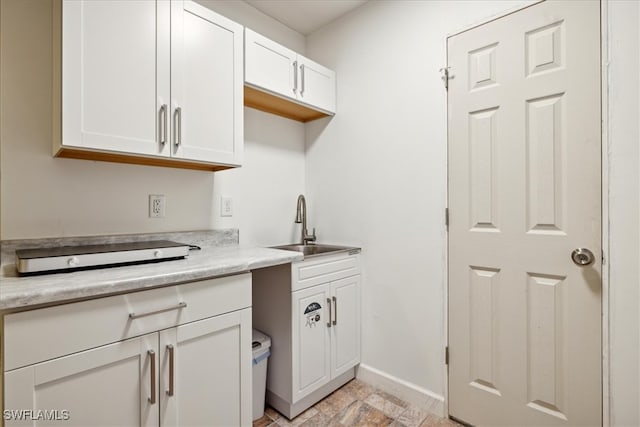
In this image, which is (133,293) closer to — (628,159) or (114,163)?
(114,163)

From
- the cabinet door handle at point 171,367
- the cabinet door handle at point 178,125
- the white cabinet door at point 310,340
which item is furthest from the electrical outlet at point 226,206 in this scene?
the cabinet door handle at point 171,367

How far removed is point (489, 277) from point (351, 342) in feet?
3.15

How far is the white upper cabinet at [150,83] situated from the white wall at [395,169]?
84 centimetres

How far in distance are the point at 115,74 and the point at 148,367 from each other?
115cm

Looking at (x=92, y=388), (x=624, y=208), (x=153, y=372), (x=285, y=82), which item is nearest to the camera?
(x=92, y=388)

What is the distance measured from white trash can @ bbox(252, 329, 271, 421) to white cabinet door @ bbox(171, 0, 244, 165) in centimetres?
101

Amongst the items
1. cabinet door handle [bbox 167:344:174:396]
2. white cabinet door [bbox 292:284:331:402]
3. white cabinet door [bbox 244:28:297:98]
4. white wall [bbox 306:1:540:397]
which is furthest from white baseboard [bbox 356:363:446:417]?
white cabinet door [bbox 244:28:297:98]

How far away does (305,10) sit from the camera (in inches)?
86.7

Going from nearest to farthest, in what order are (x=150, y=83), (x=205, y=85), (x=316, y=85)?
(x=150, y=83), (x=205, y=85), (x=316, y=85)

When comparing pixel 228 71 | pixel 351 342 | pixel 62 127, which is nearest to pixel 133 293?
pixel 62 127

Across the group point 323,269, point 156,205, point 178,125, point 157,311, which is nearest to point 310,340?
point 323,269

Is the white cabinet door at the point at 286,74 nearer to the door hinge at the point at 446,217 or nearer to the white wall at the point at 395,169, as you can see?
the white wall at the point at 395,169

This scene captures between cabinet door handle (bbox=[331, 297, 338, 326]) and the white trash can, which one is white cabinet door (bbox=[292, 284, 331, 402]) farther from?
the white trash can

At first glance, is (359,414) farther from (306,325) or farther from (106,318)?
(106,318)
